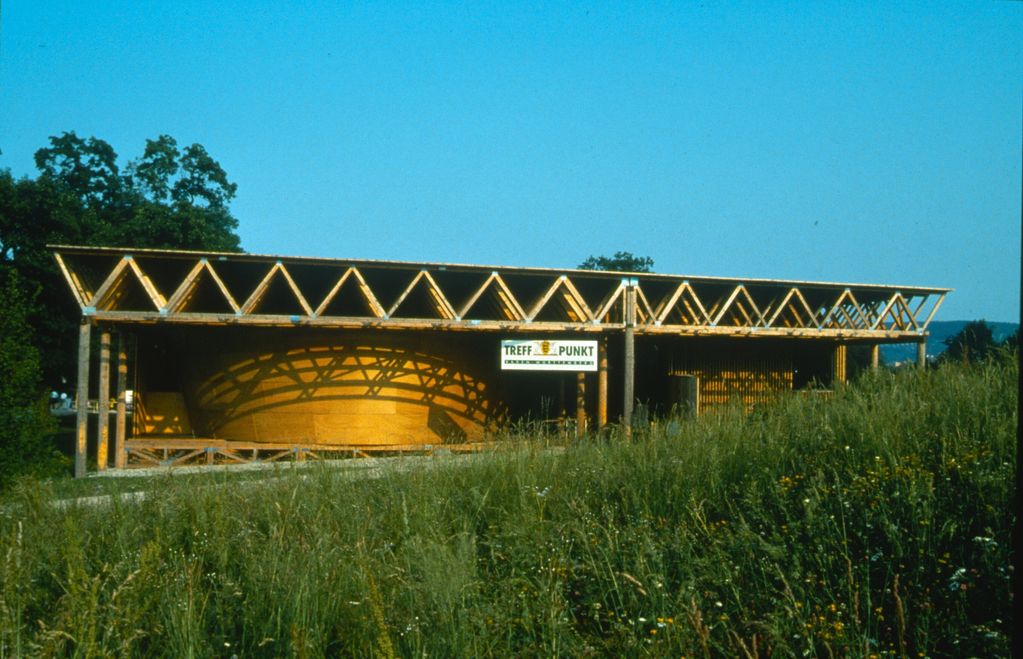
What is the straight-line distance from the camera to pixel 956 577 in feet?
15.9

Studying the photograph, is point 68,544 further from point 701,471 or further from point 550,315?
point 550,315

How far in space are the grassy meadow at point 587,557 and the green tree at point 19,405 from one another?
6548 mm

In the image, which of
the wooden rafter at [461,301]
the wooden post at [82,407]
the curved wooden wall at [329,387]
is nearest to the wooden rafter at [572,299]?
the wooden rafter at [461,301]

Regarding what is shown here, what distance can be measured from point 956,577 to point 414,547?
3.44 metres

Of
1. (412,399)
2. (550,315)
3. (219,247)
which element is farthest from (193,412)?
(219,247)

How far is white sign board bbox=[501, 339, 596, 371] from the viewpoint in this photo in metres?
19.4

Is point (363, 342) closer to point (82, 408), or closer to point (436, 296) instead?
point (436, 296)

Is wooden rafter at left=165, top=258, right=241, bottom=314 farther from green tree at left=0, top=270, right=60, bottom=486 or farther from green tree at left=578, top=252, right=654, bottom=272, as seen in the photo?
green tree at left=578, top=252, right=654, bottom=272

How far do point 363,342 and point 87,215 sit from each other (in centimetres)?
2158

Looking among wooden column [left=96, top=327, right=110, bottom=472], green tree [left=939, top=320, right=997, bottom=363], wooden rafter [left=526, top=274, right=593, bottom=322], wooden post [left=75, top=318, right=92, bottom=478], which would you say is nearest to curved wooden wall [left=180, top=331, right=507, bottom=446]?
wooden column [left=96, top=327, right=110, bottom=472]

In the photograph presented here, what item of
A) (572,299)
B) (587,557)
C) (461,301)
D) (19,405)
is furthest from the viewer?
(461,301)

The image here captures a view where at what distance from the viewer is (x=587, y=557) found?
5898 millimetres

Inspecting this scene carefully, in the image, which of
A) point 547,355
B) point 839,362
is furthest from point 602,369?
point 839,362

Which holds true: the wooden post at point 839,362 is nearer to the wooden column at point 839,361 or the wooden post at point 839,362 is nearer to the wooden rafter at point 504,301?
the wooden column at point 839,361
